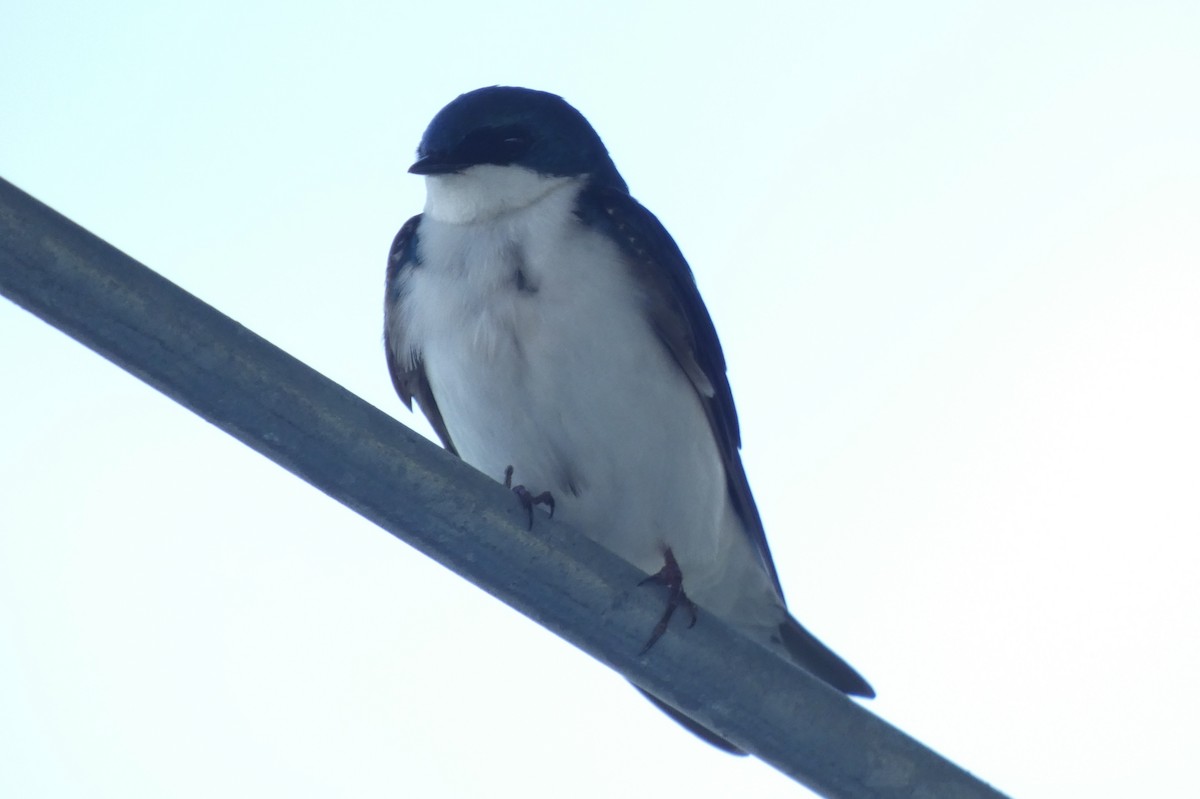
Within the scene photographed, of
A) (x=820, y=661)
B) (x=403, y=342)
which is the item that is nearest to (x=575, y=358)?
Result: (x=403, y=342)

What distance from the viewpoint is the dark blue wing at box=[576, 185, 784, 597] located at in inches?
110

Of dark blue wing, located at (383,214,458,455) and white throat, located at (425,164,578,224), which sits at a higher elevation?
white throat, located at (425,164,578,224)

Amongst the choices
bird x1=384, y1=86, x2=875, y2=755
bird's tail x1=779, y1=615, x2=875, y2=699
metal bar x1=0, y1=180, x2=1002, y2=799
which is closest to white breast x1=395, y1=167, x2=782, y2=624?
bird x1=384, y1=86, x2=875, y2=755

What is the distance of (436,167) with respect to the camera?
2.90 metres

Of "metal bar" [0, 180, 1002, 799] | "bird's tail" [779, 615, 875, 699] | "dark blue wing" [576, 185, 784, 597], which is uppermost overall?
"dark blue wing" [576, 185, 784, 597]

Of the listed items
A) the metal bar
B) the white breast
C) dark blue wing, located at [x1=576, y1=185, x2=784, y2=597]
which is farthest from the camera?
dark blue wing, located at [x1=576, y1=185, x2=784, y2=597]

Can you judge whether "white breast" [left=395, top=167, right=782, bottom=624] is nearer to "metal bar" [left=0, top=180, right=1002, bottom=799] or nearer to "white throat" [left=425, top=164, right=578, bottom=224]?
"white throat" [left=425, top=164, right=578, bottom=224]

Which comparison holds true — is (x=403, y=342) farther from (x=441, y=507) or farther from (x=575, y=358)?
(x=441, y=507)

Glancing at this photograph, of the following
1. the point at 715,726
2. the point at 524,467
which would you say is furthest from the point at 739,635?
the point at 524,467

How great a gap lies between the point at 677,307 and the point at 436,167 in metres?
0.52

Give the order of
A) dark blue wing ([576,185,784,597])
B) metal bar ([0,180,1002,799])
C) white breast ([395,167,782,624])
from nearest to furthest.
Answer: metal bar ([0,180,1002,799])
white breast ([395,167,782,624])
dark blue wing ([576,185,784,597])

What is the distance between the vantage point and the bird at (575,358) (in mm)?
2635

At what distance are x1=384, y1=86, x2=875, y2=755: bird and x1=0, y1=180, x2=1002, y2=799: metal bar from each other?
683 millimetres

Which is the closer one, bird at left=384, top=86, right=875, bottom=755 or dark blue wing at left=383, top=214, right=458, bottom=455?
bird at left=384, top=86, right=875, bottom=755
